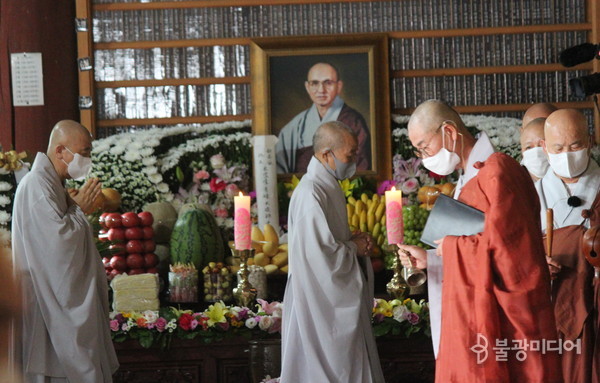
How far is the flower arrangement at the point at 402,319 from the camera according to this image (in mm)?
4906

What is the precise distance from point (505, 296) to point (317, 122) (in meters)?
4.08

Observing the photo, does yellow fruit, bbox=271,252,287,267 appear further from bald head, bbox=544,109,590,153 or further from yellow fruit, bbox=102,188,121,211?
bald head, bbox=544,109,590,153

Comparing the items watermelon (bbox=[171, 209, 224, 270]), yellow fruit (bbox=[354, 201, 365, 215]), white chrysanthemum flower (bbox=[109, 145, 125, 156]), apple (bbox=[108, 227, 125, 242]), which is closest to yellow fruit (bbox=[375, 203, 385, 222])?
yellow fruit (bbox=[354, 201, 365, 215])

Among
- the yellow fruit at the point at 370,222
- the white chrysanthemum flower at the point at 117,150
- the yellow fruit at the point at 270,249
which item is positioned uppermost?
the white chrysanthemum flower at the point at 117,150

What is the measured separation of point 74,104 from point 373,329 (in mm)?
3325

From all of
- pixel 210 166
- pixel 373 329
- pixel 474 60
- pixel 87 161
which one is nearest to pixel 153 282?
pixel 87 161

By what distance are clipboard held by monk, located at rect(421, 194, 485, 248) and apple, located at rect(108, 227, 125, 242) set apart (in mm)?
2768

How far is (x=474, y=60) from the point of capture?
716cm

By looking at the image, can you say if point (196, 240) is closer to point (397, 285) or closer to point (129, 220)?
point (129, 220)

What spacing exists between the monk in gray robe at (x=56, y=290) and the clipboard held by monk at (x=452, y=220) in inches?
73.0

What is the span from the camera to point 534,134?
4641 millimetres

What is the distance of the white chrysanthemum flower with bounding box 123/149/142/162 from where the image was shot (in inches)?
264

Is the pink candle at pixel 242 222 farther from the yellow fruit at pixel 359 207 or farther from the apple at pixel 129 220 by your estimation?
the yellow fruit at pixel 359 207

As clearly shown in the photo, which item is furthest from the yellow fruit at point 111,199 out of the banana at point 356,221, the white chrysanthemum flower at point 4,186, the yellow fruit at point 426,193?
the yellow fruit at point 426,193
